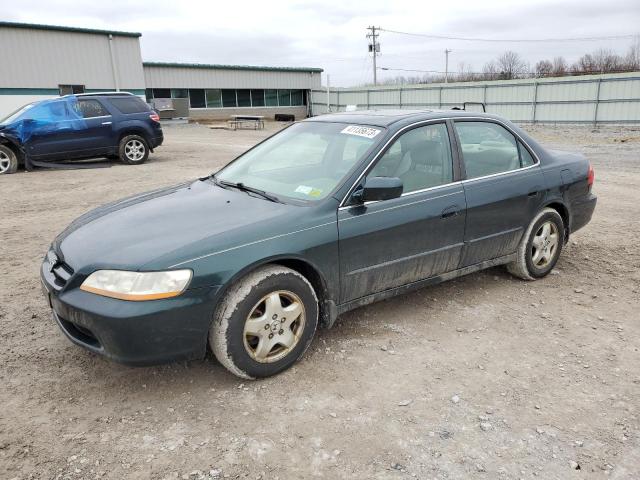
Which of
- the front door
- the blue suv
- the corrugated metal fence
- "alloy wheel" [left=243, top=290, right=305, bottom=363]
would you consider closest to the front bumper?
"alloy wheel" [left=243, top=290, right=305, bottom=363]

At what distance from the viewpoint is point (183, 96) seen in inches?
1565

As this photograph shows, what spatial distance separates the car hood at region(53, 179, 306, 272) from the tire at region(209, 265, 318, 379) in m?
0.28

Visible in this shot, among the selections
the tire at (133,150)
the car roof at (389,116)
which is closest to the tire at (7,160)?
the tire at (133,150)

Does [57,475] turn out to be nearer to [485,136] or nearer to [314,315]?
[314,315]

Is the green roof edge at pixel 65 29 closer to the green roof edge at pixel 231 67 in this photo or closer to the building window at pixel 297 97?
the green roof edge at pixel 231 67

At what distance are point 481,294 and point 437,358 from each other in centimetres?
127

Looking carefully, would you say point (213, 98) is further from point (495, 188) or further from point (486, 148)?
point (495, 188)

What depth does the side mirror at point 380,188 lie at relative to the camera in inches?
131

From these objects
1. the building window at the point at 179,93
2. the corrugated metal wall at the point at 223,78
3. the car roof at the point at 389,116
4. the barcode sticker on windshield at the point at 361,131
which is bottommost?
the barcode sticker on windshield at the point at 361,131

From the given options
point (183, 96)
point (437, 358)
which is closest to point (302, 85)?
point (183, 96)

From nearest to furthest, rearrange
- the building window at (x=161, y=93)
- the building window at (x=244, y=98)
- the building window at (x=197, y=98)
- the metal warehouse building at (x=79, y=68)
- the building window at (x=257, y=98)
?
the metal warehouse building at (x=79, y=68) → the building window at (x=161, y=93) → the building window at (x=197, y=98) → the building window at (x=244, y=98) → the building window at (x=257, y=98)

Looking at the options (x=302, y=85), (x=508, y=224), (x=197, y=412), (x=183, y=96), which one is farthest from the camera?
(x=302, y=85)

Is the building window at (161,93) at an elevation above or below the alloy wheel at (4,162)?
above

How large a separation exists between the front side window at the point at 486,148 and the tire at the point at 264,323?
1.82 metres
